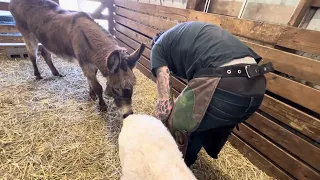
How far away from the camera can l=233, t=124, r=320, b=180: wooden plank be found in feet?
5.78

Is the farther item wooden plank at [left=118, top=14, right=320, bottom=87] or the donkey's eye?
the donkey's eye

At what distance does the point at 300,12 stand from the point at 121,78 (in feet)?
6.76

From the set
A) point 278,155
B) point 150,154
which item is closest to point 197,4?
point 278,155

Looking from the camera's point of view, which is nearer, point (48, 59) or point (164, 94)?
point (164, 94)

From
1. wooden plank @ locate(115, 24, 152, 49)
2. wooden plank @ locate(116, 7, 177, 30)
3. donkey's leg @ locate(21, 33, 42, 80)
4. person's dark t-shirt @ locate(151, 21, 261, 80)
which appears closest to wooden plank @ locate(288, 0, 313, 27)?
person's dark t-shirt @ locate(151, 21, 261, 80)

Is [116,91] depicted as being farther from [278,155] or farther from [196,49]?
[278,155]

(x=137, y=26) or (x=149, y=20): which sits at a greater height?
(x=149, y=20)

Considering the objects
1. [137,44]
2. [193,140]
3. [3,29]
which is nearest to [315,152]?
[193,140]

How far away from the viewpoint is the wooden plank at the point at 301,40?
5.06ft

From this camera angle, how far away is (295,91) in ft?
5.74

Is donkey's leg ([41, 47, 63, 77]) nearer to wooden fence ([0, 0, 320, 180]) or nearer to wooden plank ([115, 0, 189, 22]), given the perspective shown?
wooden plank ([115, 0, 189, 22])

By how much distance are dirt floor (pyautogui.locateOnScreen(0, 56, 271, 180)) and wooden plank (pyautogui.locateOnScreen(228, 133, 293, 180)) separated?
81mm

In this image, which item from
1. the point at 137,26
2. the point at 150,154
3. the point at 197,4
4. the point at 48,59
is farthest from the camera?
the point at 137,26

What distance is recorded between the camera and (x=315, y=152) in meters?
1.66
